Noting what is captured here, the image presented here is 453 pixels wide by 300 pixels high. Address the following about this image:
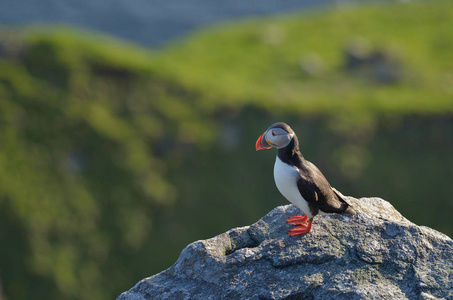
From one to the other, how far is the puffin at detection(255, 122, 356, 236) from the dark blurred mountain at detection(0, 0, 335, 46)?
2029 inches

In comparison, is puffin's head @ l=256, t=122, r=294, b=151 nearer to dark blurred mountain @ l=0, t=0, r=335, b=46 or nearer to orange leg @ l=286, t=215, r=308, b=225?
orange leg @ l=286, t=215, r=308, b=225

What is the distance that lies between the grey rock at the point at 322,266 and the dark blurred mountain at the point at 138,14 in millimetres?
51861

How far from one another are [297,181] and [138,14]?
57336 millimetres

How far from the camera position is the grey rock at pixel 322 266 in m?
9.10

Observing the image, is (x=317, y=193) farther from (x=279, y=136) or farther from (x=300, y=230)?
(x=279, y=136)

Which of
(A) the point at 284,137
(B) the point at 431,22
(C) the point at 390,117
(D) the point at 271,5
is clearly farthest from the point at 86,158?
(D) the point at 271,5

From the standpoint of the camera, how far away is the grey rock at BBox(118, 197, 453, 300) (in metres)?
9.10

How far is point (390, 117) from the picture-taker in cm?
3145

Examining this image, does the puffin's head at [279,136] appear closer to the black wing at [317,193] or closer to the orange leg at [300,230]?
the black wing at [317,193]

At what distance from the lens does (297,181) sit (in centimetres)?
959

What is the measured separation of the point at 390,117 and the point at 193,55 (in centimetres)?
1836

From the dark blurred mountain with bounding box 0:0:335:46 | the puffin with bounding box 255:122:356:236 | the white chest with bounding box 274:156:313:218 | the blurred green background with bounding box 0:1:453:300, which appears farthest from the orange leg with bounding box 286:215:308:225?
the dark blurred mountain with bounding box 0:0:335:46

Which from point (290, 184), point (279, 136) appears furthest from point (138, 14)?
point (290, 184)

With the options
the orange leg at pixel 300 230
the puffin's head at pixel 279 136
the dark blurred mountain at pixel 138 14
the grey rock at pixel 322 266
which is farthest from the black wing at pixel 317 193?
the dark blurred mountain at pixel 138 14
